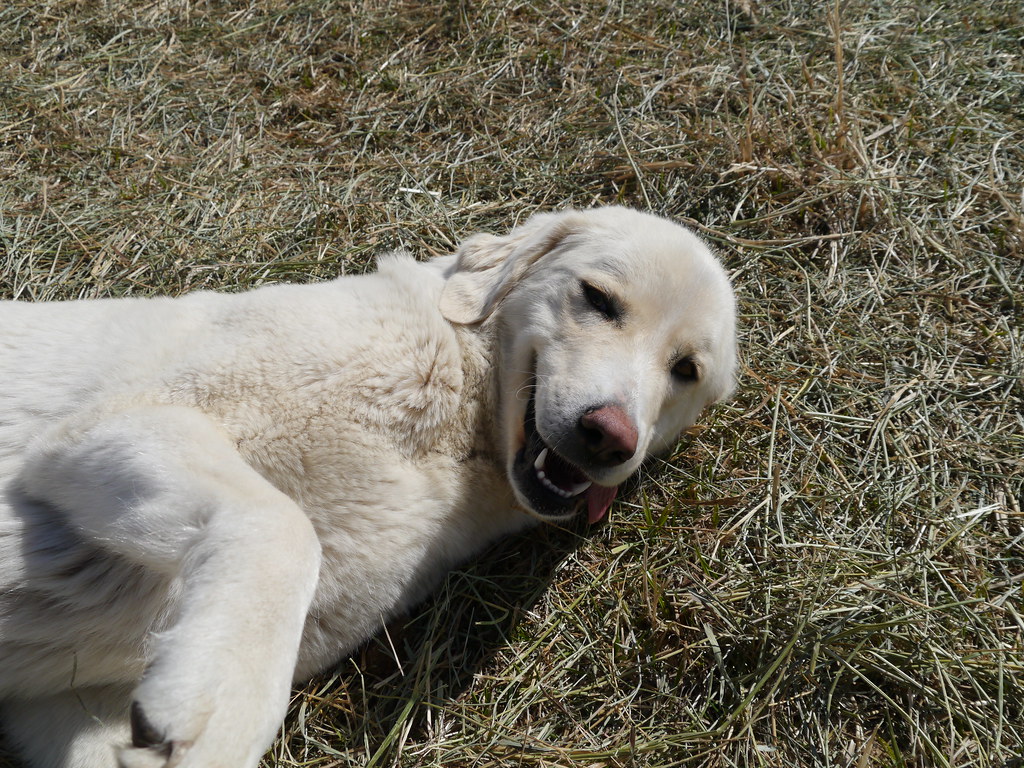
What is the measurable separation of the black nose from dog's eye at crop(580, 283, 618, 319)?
52 cm

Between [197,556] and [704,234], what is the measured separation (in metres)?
3.26

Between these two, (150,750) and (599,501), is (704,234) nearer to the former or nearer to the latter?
(599,501)

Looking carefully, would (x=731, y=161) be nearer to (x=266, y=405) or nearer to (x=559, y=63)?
(x=559, y=63)

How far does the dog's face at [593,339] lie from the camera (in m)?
2.80

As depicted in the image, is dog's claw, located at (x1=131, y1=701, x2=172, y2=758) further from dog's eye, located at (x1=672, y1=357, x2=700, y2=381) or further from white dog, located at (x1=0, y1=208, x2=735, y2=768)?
dog's eye, located at (x1=672, y1=357, x2=700, y2=381)

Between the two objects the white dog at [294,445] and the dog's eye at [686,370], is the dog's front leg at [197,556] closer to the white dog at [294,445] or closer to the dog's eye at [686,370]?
the white dog at [294,445]

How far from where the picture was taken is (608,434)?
269 centimetres

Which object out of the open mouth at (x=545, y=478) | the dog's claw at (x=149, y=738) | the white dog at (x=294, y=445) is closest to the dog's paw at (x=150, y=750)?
the dog's claw at (x=149, y=738)

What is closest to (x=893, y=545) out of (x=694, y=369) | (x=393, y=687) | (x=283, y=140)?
(x=694, y=369)

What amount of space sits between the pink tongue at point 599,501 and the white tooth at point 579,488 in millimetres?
207

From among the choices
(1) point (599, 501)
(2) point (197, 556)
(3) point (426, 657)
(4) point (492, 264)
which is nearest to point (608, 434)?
(1) point (599, 501)

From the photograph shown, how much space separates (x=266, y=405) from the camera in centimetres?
266

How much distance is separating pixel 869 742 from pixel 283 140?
4.43 meters

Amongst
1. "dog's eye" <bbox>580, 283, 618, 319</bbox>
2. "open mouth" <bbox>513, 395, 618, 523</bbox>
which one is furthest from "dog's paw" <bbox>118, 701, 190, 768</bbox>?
"dog's eye" <bbox>580, 283, 618, 319</bbox>
